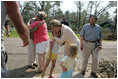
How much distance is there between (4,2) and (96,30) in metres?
2.93

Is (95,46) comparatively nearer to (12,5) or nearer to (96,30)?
(96,30)

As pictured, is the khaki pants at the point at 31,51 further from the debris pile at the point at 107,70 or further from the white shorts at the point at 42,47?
the debris pile at the point at 107,70

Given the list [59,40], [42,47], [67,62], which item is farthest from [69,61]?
[42,47]

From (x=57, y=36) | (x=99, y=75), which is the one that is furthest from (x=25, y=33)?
(x=99, y=75)

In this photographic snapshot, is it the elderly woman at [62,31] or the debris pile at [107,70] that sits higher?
the elderly woman at [62,31]

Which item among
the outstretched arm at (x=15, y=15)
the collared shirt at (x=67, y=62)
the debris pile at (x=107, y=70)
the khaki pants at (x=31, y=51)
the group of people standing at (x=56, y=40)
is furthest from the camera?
the khaki pants at (x=31, y=51)

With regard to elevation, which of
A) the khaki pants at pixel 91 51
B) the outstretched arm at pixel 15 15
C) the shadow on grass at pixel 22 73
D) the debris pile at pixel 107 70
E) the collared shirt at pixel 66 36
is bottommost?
the debris pile at pixel 107 70

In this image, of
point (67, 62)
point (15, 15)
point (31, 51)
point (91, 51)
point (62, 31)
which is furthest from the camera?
point (31, 51)

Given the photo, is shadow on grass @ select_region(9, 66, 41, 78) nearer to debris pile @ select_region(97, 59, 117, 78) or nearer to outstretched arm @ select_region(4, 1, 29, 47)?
debris pile @ select_region(97, 59, 117, 78)

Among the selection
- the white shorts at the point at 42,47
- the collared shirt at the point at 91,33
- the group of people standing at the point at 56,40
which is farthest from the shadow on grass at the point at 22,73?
the collared shirt at the point at 91,33

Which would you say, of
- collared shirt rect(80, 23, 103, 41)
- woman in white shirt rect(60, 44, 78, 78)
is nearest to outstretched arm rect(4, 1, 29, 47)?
woman in white shirt rect(60, 44, 78, 78)

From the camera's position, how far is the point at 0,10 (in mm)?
1615

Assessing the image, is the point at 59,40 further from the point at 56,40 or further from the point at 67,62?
the point at 67,62

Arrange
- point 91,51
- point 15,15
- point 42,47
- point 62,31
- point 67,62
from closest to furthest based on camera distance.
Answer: point 15,15 < point 67,62 < point 62,31 < point 42,47 < point 91,51
